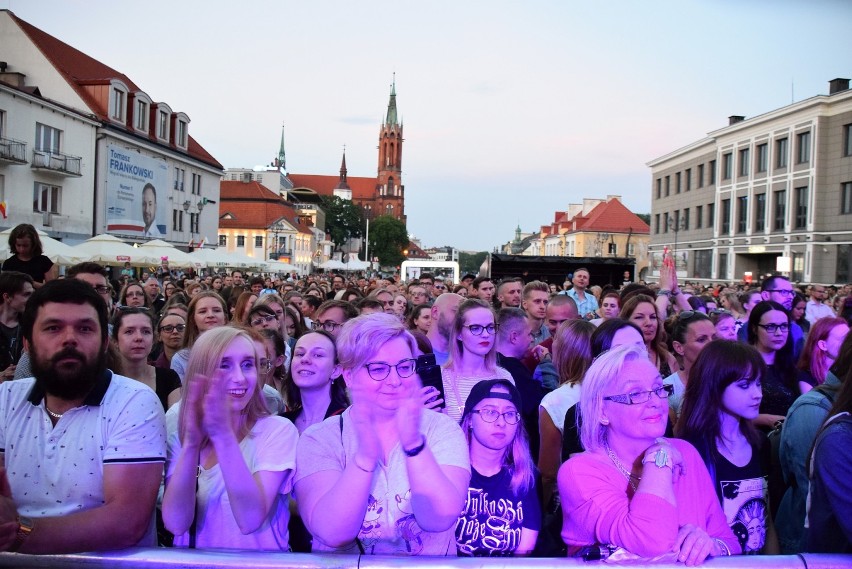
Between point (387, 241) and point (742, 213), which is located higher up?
point (387, 241)

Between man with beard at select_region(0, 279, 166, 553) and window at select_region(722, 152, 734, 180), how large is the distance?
5009cm

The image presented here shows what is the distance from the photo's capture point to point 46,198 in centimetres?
3122

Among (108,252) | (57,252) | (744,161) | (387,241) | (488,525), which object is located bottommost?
(488,525)

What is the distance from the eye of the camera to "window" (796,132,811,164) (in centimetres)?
3859

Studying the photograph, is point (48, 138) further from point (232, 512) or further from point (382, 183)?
point (382, 183)

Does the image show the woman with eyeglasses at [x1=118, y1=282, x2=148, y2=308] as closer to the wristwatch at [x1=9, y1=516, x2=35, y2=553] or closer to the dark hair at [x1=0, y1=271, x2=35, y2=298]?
the dark hair at [x1=0, y1=271, x2=35, y2=298]

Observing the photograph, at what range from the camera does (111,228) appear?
110 ft

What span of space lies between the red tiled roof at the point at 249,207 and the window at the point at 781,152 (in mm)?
56364

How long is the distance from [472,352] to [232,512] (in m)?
2.22

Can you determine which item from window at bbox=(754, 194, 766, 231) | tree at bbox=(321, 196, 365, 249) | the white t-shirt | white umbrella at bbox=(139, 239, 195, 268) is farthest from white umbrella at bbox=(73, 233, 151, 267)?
tree at bbox=(321, 196, 365, 249)

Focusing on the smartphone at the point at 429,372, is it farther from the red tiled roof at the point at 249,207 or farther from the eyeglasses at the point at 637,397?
the red tiled roof at the point at 249,207

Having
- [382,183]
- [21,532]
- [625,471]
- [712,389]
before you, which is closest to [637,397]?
[625,471]

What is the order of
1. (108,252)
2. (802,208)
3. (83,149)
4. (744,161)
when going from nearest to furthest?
(108,252) < (83,149) < (802,208) < (744,161)

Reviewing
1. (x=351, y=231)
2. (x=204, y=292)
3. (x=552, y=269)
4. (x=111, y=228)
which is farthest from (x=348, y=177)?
(x=204, y=292)
